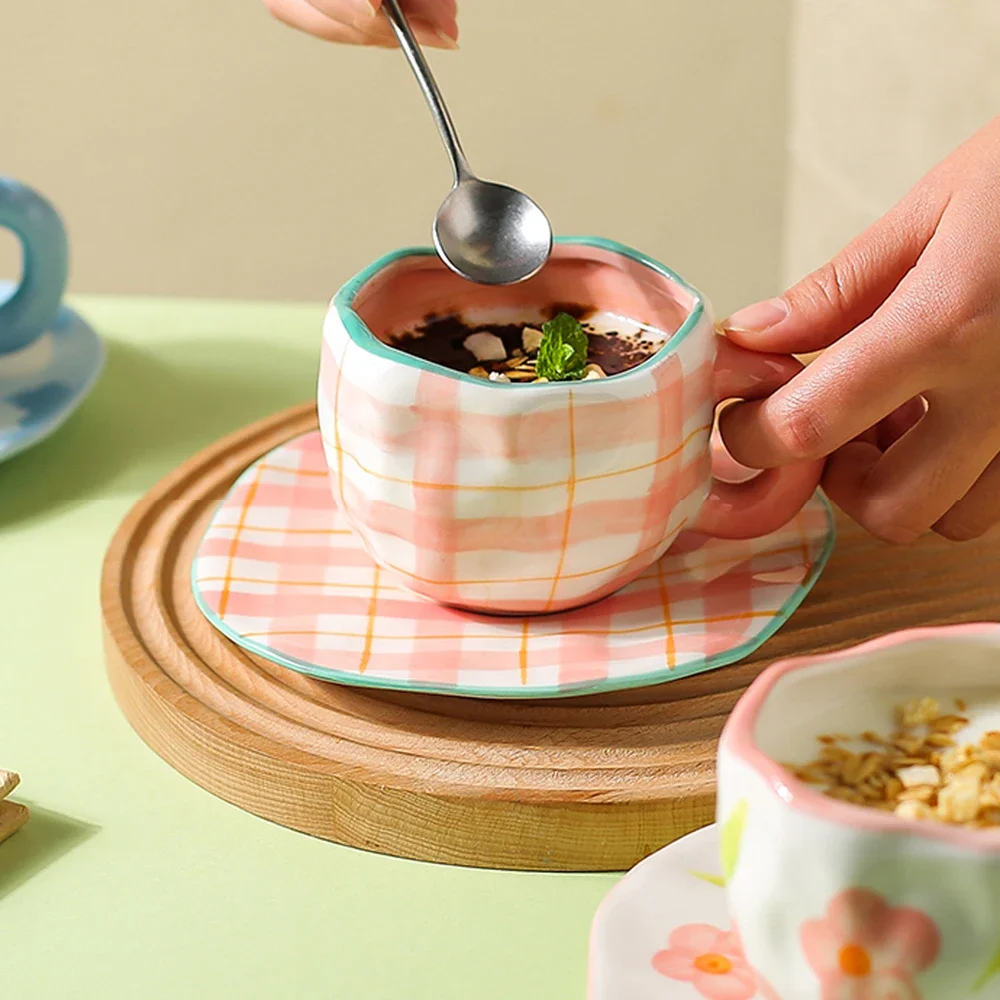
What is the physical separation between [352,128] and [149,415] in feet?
4.59

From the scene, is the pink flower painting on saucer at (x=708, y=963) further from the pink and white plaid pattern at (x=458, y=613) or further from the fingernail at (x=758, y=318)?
the fingernail at (x=758, y=318)

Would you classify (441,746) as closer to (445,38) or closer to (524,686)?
(524,686)

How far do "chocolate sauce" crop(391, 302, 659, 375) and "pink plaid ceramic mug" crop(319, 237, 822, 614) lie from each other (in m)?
0.03

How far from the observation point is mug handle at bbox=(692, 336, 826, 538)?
791mm

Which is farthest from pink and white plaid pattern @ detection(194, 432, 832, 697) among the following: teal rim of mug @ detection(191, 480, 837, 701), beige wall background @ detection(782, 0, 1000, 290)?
beige wall background @ detection(782, 0, 1000, 290)

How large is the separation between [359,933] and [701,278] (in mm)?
2146

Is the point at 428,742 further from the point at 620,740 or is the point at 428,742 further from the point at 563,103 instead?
the point at 563,103

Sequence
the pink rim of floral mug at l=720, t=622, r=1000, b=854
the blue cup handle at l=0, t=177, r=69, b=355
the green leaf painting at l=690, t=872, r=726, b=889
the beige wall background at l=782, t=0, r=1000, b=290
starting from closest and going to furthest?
the pink rim of floral mug at l=720, t=622, r=1000, b=854
the green leaf painting at l=690, t=872, r=726, b=889
the blue cup handle at l=0, t=177, r=69, b=355
the beige wall background at l=782, t=0, r=1000, b=290

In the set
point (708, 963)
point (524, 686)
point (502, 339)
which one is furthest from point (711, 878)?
point (502, 339)

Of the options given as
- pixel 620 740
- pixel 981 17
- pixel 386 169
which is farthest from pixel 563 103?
pixel 620 740

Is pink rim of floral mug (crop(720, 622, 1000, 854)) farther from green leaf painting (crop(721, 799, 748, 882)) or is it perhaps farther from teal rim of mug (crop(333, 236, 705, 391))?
teal rim of mug (crop(333, 236, 705, 391))

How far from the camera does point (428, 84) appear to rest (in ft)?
2.92

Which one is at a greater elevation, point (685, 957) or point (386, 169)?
point (685, 957)

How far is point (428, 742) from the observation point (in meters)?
0.70
